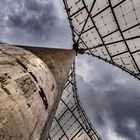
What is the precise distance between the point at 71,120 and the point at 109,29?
309 inches

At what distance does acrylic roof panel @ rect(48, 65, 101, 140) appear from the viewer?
17250 mm

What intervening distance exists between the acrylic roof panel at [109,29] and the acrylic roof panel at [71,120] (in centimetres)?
308

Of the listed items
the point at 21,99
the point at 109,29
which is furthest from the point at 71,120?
the point at 21,99

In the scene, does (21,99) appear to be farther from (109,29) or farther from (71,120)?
(71,120)

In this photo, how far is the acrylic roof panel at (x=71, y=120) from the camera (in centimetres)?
1725

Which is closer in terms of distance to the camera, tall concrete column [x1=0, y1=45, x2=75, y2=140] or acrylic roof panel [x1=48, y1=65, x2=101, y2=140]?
tall concrete column [x1=0, y1=45, x2=75, y2=140]

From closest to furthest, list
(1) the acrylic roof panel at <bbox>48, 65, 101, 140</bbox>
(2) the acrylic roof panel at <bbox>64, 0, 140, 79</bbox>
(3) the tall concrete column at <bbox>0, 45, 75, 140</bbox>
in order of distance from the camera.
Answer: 1. (3) the tall concrete column at <bbox>0, 45, 75, 140</bbox>
2. (2) the acrylic roof panel at <bbox>64, 0, 140, 79</bbox>
3. (1) the acrylic roof panel at <bbox>48, 65, 101, 140</bbox>

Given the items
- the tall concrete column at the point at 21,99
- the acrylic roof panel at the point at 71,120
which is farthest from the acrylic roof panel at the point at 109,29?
the tall concrete column at the point at 21,99

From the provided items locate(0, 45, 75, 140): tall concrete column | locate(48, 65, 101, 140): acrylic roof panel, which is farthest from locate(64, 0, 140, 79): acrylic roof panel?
locate(0, 45, 75, 140): tall concrete column

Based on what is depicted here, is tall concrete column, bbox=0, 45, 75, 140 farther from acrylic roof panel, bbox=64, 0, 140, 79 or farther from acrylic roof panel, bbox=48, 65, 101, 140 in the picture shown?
acrylic roof panel, bbox=48, 65, 101, 140

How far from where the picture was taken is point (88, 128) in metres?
16.7

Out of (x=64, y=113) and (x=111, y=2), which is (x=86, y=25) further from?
(x=64, y=113)

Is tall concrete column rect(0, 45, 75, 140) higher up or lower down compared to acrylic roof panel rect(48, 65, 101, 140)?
higher up

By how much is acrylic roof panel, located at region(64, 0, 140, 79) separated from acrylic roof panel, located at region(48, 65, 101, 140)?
308 centimetres
